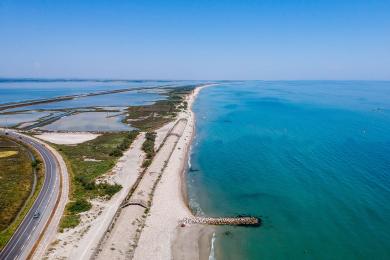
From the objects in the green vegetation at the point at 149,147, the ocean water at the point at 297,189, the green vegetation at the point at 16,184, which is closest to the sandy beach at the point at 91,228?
the green vegetation at the point at 149,147

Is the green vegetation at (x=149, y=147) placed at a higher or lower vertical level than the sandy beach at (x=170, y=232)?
higher

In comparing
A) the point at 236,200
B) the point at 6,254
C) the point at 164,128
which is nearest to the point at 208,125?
the point at 164,128

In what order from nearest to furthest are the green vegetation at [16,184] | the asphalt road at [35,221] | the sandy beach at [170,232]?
the asphalt road at [35,221], the sandy beach at [170,232], the green vegetation at [16,184]

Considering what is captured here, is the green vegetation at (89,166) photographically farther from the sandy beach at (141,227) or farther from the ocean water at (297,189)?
the ocean water at (297,189)

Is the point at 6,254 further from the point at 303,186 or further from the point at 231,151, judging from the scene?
the point at 231,151

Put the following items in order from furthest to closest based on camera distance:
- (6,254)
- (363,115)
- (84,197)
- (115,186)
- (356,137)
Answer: (363,115) < (356,137) < (115,186) < (84,197) < (6,254)

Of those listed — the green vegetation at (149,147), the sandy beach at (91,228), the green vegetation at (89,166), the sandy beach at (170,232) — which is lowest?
the sandy beach at (170,232)

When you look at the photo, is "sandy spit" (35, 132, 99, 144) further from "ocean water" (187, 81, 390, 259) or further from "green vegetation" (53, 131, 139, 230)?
"ocean water" (187, 81, 390, 259)
